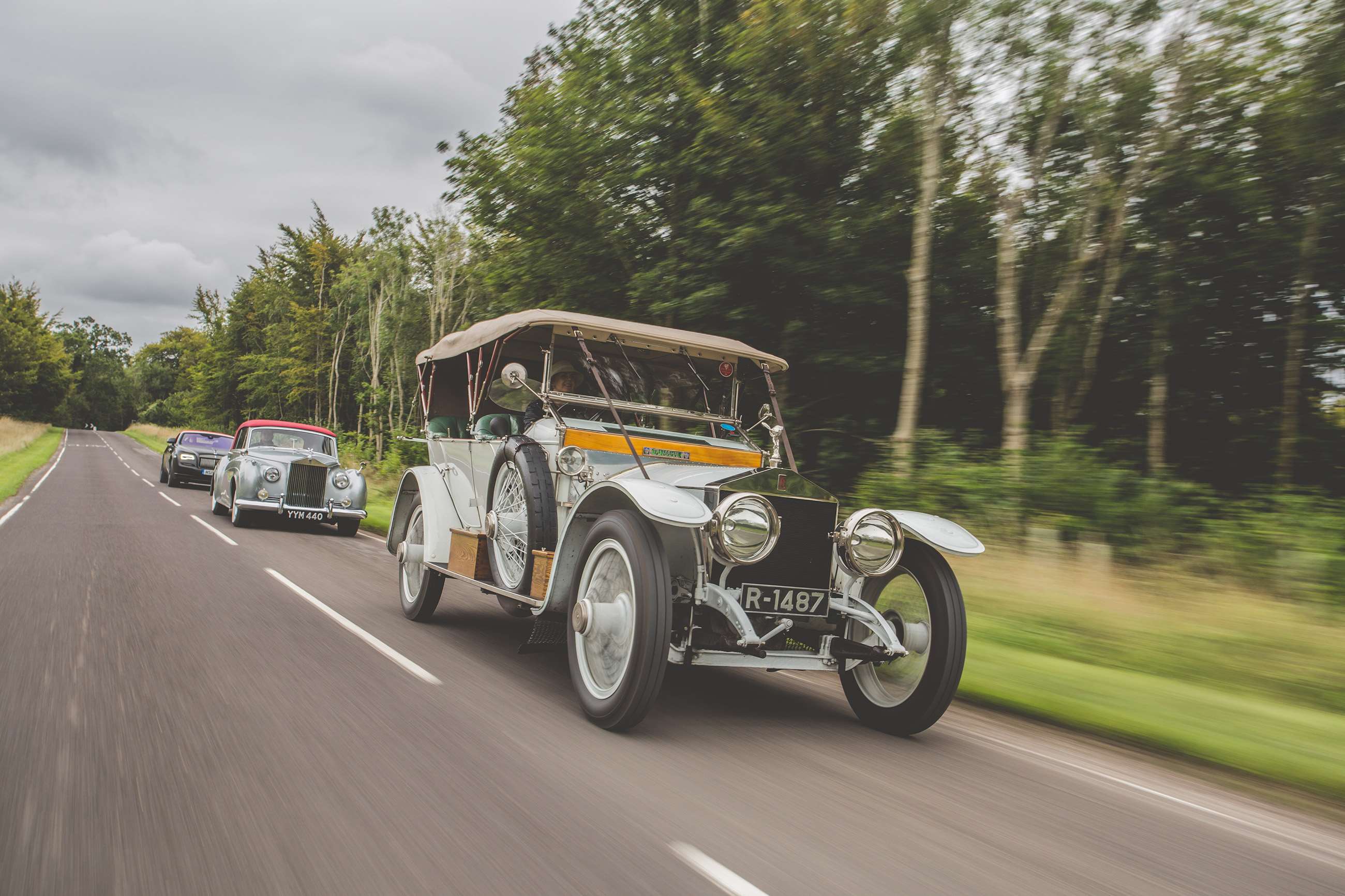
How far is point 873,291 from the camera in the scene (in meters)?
14.9

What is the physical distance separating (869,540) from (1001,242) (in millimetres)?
10363

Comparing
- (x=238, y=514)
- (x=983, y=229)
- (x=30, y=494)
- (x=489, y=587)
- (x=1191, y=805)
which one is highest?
(x=983, y=229)

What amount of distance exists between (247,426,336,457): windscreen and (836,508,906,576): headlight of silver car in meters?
13.1

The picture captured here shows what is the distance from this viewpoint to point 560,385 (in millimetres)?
6023

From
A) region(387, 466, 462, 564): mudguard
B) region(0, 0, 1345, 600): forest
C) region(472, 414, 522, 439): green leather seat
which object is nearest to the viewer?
region(472, 414, 522, 439): green leather seat

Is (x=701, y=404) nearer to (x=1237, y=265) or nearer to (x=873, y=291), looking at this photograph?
(x=873, y=291)

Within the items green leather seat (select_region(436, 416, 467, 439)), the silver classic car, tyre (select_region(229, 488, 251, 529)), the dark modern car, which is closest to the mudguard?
green leather seat (select_region(436, 416, 467, 439))

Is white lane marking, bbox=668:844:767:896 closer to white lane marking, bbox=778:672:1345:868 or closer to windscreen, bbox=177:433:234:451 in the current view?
white lane marking, bbox=778:672:1345:868

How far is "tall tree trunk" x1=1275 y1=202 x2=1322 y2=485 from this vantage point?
1369 cm

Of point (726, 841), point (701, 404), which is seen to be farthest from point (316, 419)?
point (726, 841)

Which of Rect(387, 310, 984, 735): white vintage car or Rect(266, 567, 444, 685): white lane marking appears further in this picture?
Rect(266, 567, 444, 685): white lane marking

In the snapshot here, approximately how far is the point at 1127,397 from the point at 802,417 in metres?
6.72

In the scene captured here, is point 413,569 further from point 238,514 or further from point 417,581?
point 238,514

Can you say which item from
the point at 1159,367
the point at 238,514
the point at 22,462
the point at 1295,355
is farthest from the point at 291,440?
the point at 22,462
